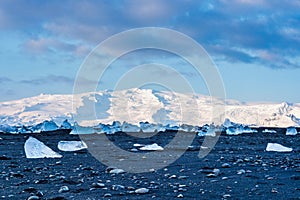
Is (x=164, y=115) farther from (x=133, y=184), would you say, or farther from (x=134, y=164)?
(x=133, y=184)

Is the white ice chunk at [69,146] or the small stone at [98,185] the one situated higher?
the white ice chunk at [69,146]

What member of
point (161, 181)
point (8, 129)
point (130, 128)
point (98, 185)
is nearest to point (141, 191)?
point (98, 185)

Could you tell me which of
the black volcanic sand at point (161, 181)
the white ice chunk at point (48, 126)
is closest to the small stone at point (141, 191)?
the black volcanic sand at point (161, 181)

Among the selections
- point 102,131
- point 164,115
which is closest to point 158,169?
point 102,131

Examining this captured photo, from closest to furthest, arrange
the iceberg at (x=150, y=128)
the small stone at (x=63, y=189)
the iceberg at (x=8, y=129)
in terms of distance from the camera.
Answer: the small stone at (x=63, y=189) → the iceberg at (x=150, y=128) → the iceberg at (x=8, y=129)

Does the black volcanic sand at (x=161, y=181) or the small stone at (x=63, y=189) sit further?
the small stone at (x=63, y=189)

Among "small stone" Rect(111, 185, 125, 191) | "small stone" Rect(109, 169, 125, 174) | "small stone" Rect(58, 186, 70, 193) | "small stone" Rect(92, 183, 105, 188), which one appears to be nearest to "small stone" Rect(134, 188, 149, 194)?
"small stone" Rect(111, 185, 125, 191)

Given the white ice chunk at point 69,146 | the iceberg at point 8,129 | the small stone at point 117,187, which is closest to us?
the small stone at point 117,187

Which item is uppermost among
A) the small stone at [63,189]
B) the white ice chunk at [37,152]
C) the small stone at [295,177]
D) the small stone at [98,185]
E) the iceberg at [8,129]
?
the iceberg at [8,129]

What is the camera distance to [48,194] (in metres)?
4.65

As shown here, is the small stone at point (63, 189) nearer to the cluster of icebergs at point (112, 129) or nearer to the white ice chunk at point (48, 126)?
the cluster of icebergs at point (112, 129)

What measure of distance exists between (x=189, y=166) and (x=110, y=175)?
151 centimetres

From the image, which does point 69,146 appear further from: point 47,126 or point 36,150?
point 47,126

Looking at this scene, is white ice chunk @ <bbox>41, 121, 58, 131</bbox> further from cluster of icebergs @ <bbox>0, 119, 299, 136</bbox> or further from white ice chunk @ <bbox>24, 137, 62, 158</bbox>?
white ice chunk @ <bbox>24, 137, 62, 158</bbox>
